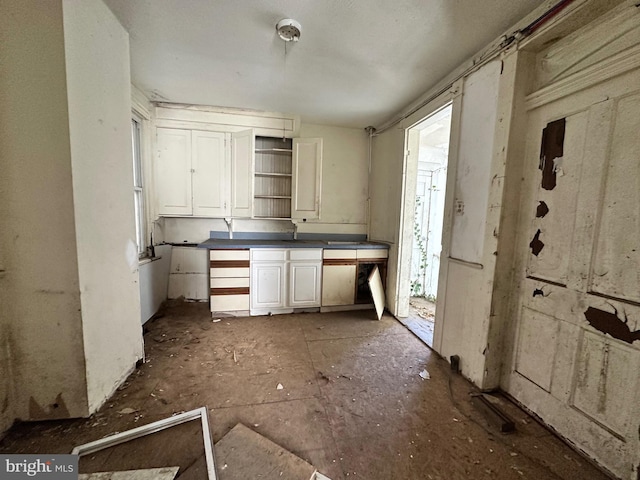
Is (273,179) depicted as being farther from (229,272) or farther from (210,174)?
(229,272)

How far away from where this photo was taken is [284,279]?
327 centimetres

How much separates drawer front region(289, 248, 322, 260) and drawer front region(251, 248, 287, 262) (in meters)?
0.11

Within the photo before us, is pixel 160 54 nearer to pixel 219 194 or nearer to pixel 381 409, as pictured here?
pixel 219 194

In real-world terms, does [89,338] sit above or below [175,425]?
above

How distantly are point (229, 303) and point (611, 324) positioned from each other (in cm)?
333

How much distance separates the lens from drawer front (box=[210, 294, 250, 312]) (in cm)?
312

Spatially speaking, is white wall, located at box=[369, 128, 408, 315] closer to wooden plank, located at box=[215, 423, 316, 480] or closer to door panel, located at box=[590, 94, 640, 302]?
door panel, located at box=[590, 94, 640, 302]

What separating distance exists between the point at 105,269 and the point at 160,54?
1.91 meters

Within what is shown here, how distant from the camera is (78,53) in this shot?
56.1 inches

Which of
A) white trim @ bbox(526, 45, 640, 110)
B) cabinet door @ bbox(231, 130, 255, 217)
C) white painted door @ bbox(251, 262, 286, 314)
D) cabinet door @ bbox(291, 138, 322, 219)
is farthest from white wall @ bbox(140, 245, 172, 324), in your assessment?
white trim @ bbox(526, 45, 640, 110)

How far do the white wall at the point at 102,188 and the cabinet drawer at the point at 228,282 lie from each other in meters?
1.10

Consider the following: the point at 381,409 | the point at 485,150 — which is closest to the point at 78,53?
the point at 485,150
